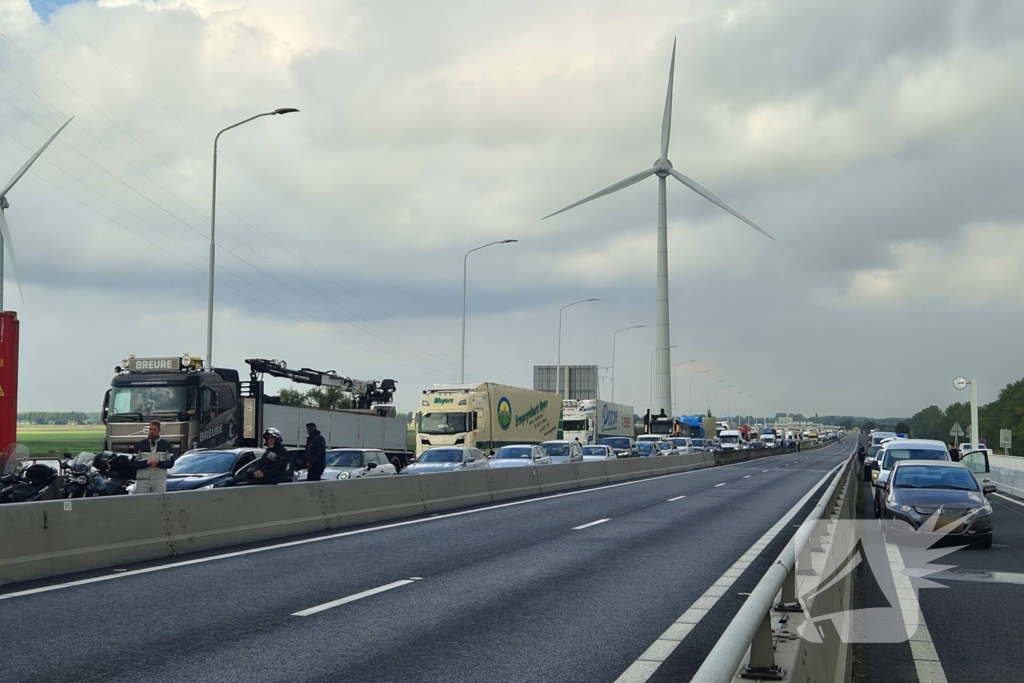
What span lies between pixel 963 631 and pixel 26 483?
1191 centimetres

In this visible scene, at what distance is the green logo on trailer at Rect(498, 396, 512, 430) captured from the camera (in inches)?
1747

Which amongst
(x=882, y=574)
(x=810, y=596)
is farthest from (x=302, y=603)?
(x=882, y=574)

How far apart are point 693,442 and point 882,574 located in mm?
59196

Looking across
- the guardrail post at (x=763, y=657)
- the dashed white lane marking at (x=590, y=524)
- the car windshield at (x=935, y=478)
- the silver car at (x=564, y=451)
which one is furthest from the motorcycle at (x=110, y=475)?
the silver car at (x=564, y=451)

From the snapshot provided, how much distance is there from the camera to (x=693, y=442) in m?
71.2

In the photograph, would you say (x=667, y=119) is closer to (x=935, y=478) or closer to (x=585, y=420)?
(x=585, y=420)

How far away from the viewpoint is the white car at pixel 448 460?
28594mm

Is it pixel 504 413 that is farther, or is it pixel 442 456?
pixel 504 413

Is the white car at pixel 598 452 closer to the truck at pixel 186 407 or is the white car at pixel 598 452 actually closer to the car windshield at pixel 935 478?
the truck at pixel 186 407

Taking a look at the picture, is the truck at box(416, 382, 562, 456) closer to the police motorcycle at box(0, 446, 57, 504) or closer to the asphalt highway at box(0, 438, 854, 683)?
the asphalt highway at box(0, 438, 854, 683)

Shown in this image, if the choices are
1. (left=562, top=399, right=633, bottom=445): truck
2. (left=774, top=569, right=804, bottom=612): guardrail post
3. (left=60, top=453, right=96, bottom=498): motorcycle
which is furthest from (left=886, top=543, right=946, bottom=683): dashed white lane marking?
(left=562, top=399, right=633, bottom=445): truck

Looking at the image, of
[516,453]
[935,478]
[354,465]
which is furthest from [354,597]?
[516,453]

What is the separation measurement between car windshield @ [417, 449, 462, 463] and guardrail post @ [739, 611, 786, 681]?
25.1 meters

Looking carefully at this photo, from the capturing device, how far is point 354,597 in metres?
10.0
